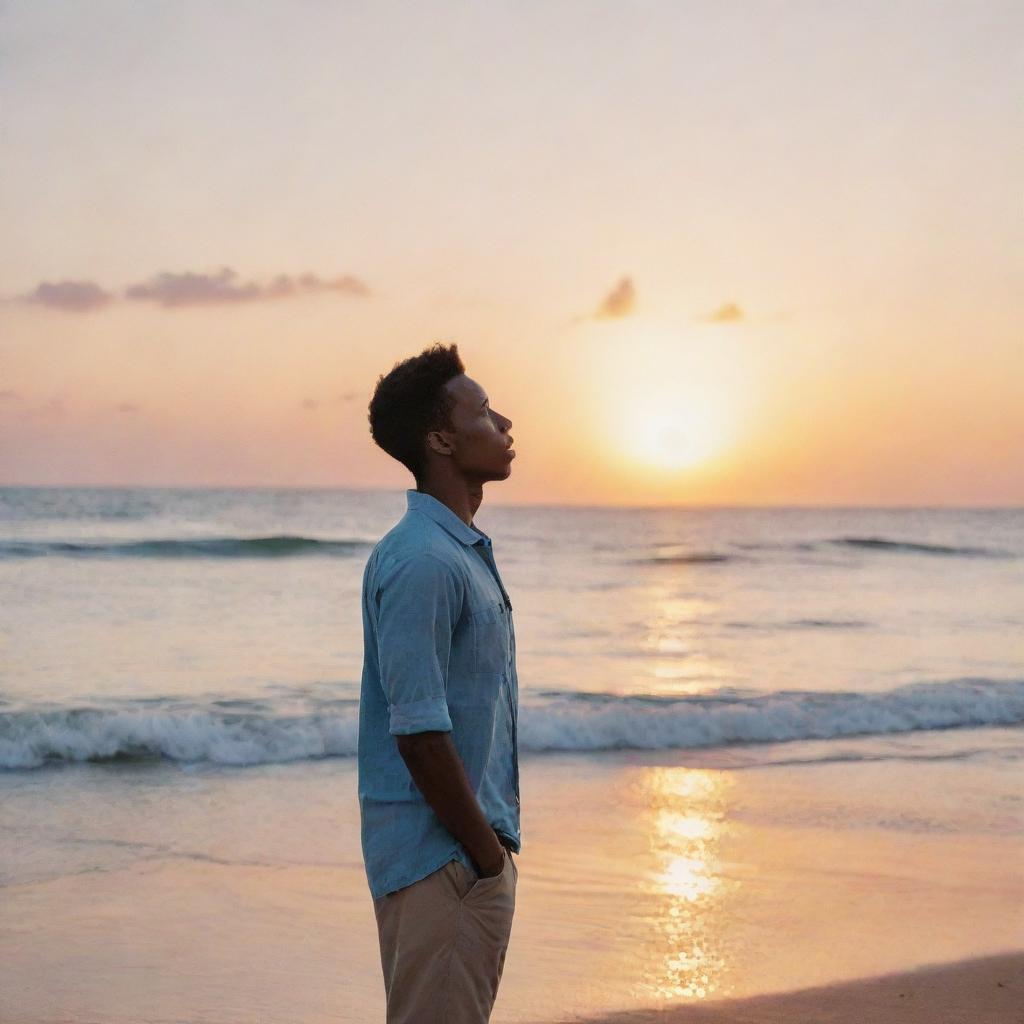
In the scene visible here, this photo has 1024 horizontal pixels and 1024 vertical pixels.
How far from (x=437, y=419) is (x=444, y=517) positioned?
20cm

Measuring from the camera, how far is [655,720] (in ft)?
36.5

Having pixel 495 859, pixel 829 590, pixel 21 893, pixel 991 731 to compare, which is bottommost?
pixel 829 590

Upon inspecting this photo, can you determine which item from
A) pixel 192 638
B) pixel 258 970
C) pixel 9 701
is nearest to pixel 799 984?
pixel 258 970

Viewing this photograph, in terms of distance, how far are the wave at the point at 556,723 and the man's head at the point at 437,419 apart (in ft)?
25.2

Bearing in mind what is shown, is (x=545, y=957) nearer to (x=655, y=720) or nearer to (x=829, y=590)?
(x=655, y=720)

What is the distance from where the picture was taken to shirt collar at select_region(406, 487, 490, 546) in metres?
2.30

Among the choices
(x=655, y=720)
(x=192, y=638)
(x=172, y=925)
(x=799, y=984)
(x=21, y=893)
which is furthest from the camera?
(x=192, y=638)

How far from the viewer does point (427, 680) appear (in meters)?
2.12

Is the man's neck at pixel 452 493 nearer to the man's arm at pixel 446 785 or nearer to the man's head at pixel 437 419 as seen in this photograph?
the man's head at pixel 437 419

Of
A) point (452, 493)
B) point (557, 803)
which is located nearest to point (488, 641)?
point (452, 493)

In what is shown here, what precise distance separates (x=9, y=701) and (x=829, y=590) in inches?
818

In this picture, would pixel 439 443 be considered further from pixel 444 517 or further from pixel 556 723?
pixel 556 723

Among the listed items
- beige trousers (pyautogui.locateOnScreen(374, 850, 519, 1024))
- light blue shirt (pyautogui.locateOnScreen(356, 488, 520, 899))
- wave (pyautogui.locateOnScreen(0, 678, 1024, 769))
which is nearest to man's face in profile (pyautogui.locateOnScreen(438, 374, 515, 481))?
light blue shirt (pyautogui.locateOnScreen(356, 488, 520, 899))

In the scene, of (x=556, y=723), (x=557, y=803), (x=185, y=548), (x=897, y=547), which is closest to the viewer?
(x=557, y=803)
